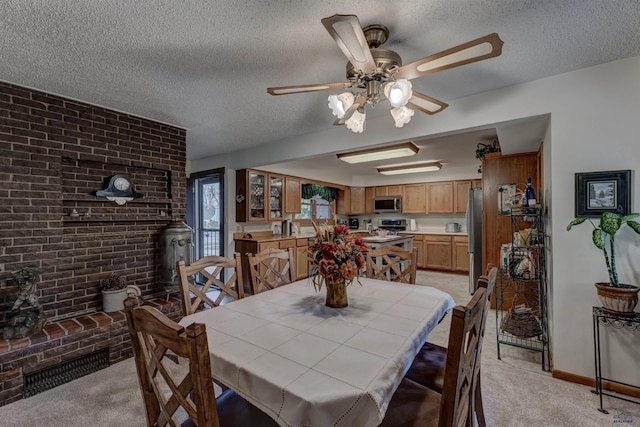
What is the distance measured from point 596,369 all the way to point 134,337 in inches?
113

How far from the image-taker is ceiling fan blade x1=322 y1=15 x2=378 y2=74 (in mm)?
1111

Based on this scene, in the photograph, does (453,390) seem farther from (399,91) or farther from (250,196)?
(250,196)

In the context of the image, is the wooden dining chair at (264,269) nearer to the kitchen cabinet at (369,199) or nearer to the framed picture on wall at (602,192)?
the framed picture on wall at (602,192)

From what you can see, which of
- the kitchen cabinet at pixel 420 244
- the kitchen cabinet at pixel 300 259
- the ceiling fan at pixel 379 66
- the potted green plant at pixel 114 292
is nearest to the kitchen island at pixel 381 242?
the kitchen cabinet at pixel 420 244

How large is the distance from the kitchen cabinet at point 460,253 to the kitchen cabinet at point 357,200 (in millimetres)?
2447

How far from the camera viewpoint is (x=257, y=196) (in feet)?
16.4

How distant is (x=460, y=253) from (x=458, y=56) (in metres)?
5.41

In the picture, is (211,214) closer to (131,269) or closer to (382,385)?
(131,269)

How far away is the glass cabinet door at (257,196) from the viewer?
4840 mm

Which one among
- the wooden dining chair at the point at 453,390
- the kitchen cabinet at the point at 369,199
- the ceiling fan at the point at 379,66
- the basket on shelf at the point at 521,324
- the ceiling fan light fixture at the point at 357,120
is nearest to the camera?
the wooden dining chair at the point at 453,390

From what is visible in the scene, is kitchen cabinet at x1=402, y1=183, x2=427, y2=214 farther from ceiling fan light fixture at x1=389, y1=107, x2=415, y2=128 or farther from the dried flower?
the dried flower

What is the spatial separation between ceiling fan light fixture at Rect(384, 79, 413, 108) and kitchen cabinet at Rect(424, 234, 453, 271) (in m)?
5.29

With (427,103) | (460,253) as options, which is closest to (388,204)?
(460,253)

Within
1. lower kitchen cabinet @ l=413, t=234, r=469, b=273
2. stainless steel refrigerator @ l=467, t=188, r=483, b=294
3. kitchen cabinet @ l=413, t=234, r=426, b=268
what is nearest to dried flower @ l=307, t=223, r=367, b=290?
stainless steel refrigerator @ l=467, t=188, r=483, b=294
